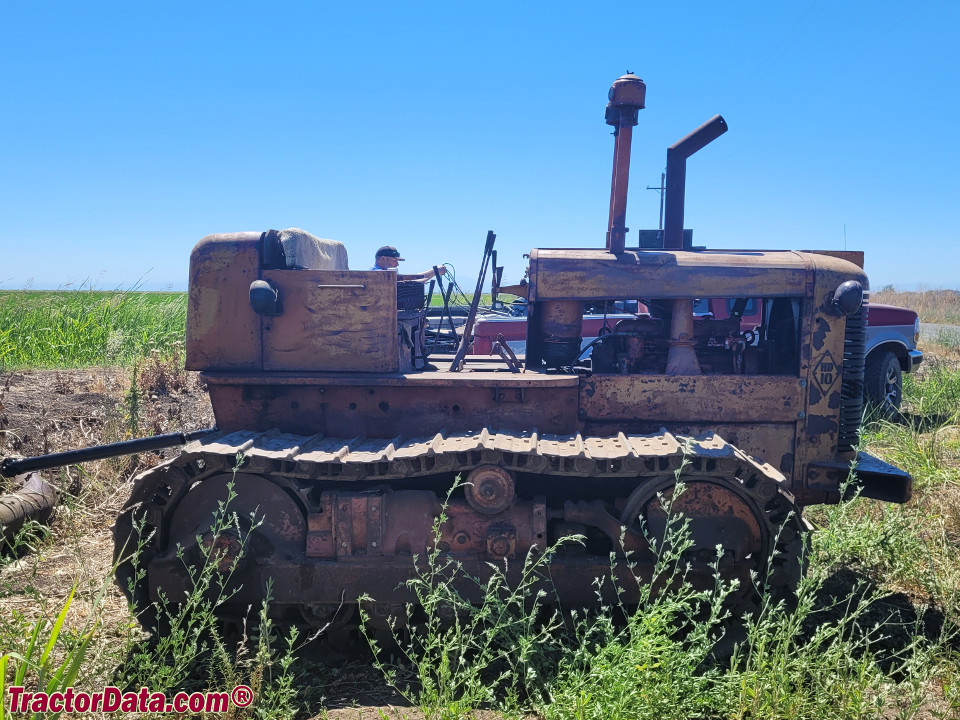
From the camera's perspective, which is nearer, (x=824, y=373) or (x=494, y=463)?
(x=494, y=463)

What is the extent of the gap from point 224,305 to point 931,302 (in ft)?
123

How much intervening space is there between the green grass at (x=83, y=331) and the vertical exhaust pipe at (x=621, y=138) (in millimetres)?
7937

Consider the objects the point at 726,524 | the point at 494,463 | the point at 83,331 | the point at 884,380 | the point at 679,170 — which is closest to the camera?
the point at 494,463

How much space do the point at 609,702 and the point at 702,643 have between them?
0.61 metres

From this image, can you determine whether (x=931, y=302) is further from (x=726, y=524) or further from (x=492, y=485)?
(x=492, y=485)

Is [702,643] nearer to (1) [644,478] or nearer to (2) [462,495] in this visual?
(1) [644,478]

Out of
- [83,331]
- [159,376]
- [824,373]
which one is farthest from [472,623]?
[83,331]

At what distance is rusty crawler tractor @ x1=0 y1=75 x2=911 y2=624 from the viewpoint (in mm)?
4164

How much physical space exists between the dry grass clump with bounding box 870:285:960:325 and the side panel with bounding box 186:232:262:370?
3001 centimetres

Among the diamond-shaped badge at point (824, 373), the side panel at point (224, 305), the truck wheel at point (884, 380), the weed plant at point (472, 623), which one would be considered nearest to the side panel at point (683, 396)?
the diamond-shaped badge at point (824, 373)

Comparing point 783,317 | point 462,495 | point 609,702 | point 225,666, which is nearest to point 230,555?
point 225,666

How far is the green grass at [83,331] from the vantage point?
11.8m

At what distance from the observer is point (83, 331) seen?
1344cm

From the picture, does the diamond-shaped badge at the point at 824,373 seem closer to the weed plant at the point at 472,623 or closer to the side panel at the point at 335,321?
the weed plant at the point at 472,623
